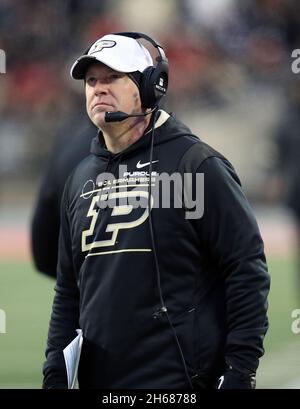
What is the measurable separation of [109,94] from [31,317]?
6.60 m

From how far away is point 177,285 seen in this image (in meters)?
3.54

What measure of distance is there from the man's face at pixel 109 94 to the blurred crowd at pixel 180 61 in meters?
15.2

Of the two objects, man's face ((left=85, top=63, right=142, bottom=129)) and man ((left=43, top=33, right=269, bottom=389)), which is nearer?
man ((left=43, top=33, right=269, bottom=389))

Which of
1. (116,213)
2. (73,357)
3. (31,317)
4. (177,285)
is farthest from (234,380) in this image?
(31,317)

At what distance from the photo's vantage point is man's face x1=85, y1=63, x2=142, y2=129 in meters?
3.70

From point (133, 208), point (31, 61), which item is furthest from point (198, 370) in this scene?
point (31, 61)

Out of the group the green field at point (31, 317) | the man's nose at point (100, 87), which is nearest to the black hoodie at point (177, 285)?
the man's nose at point (100, 87)

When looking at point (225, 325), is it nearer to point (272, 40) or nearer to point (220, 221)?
point (220, 221)

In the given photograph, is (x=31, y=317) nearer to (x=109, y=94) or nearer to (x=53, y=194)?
(x=53, y=194)

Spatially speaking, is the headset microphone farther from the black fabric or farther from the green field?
the green field

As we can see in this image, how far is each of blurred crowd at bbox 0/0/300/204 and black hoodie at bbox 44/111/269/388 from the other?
50.4 ft

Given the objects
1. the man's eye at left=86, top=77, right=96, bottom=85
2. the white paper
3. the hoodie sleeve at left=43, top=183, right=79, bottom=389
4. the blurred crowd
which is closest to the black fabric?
the hoodie sleeve at left=43, top=183, right=79, bottom=389
